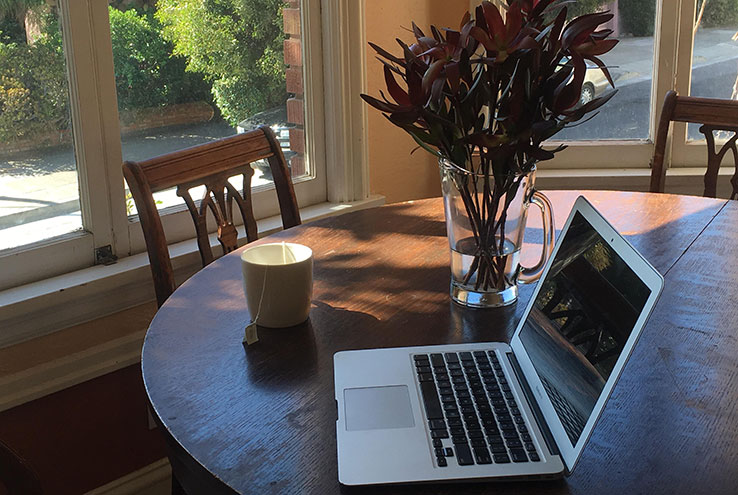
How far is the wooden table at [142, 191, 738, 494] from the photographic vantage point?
2.95ft

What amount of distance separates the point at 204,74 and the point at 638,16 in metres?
1.51

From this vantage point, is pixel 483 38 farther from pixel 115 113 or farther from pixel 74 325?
pixel 74 325

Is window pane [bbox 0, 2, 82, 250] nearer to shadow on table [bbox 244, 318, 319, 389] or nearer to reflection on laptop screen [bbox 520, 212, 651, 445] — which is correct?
shadow on table [bbox 244, 318, 319, 389]

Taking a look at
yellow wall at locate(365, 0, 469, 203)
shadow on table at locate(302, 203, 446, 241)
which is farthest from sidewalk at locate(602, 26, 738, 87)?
shadow on table at locate(302, 203, 446, 241)

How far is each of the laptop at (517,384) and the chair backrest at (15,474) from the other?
371 millimetres

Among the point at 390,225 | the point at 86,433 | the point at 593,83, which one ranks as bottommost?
the point at 86,433

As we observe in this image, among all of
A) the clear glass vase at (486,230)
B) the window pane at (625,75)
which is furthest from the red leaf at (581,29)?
the window pane at (625,75)

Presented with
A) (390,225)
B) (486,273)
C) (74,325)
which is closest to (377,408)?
(486,273)

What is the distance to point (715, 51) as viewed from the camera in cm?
275

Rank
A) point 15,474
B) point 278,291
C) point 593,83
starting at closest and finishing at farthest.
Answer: point 15,474, point 278,291, point 593,83

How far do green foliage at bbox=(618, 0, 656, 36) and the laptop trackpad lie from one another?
2113 millimetres

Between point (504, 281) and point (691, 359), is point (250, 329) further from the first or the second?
point (691, 359)

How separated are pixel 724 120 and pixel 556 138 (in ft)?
2.65

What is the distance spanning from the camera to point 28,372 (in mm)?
1781
